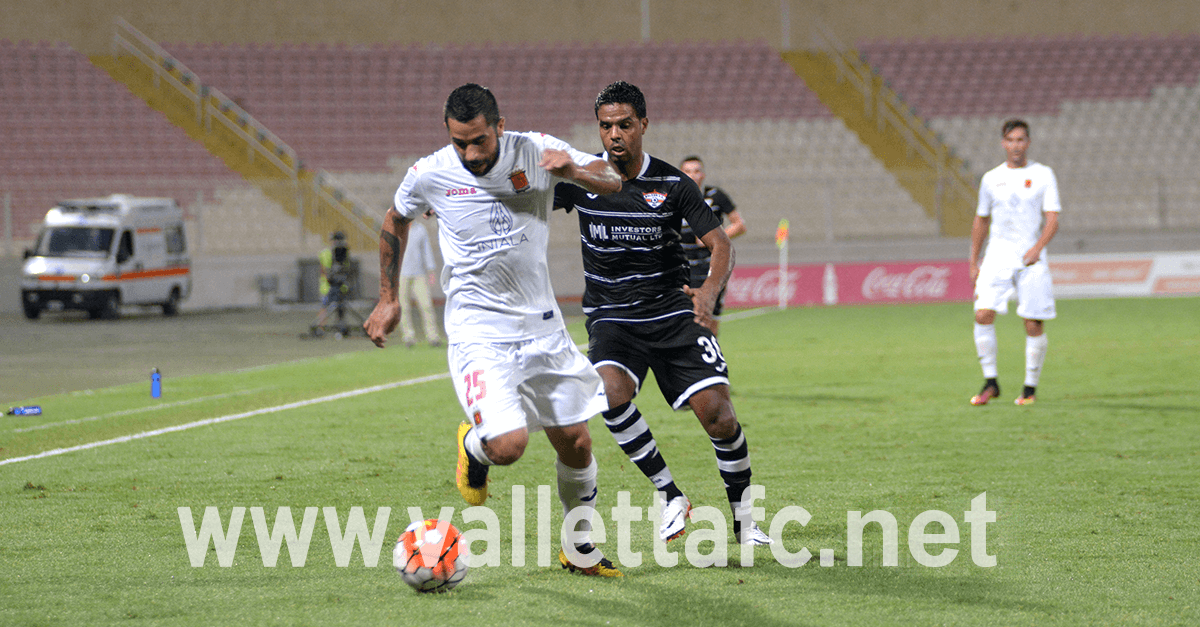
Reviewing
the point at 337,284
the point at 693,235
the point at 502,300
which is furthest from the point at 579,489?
the point at 337,284

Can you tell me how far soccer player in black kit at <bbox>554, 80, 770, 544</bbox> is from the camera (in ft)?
17.1

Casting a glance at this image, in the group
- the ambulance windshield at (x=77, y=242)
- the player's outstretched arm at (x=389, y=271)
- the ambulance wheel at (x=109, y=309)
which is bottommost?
the player's outstretched arm at (x=389, y=271)

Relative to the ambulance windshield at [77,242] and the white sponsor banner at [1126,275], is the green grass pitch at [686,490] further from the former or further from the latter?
the ambulance windshield at [77,242]

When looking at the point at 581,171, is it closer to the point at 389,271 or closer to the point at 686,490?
the point at 389,271

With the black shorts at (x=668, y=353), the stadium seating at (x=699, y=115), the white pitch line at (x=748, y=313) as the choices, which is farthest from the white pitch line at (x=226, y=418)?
the stadium seating at (x=699, y=115)

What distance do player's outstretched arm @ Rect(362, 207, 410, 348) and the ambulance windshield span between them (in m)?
20.0

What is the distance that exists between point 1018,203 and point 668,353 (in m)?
5.32

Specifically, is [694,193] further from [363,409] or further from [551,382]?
[363,409]

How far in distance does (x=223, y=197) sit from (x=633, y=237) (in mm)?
22660

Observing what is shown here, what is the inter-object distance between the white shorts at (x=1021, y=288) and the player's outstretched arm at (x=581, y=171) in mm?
5906

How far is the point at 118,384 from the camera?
12.5 meters

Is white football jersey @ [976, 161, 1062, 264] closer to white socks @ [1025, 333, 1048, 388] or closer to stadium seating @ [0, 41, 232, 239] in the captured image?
white socks @ [1025, 333, 1048, 388]

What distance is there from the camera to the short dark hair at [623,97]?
205 inches

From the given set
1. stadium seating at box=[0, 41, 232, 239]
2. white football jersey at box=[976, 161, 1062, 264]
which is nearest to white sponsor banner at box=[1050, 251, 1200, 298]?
white football jersey at box=[976, 161, 1062, 264]
